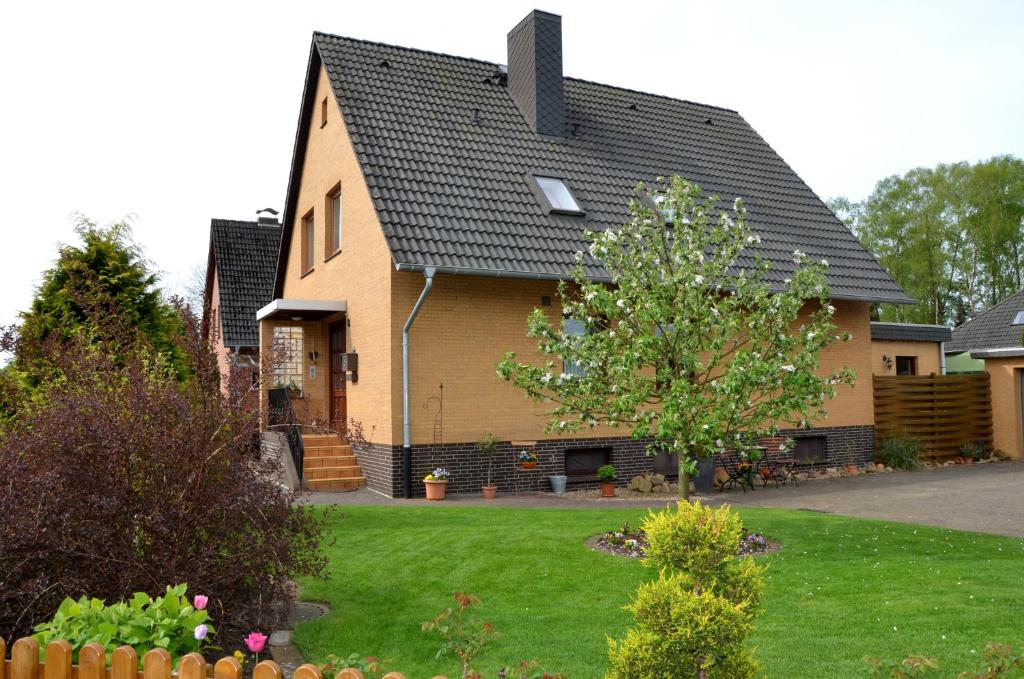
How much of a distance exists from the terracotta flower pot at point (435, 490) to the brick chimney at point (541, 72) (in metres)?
7.99

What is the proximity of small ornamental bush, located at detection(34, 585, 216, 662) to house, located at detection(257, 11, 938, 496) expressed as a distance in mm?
8745

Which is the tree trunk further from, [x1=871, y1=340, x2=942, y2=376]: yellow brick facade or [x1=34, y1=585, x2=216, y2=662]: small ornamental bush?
[x1=871, y1=340, x2=942, y2=376]: yellow brick facade

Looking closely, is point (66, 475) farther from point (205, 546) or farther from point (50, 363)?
point (50, 363)

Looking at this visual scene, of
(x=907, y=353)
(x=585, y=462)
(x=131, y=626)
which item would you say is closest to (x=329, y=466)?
(x=585, y=462)

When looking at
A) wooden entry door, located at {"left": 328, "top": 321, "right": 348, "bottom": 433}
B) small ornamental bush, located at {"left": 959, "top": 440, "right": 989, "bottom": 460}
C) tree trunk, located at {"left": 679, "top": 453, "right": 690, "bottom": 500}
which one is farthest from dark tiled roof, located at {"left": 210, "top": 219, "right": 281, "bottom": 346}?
small ornamental bush, located at {"left": 959, "top": 440, "right": 989, "bottom": 460}

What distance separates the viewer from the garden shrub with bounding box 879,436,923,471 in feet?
59.7

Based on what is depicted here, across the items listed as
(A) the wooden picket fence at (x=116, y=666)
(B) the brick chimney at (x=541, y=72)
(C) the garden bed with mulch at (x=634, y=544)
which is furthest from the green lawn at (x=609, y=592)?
(B) the brick chimney at (x=541, y=72)

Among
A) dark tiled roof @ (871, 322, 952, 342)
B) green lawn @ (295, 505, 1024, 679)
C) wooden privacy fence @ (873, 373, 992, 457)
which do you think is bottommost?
green lawn @ (295, 505, 1024, 679)

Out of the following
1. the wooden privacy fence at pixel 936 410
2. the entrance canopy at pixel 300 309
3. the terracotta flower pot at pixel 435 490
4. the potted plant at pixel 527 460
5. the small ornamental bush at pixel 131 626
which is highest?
the entrance canopy at pixel 300 309

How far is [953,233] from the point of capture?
44000 millimetres

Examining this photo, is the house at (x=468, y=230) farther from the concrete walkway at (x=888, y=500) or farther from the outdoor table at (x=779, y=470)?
the outdoor table at (x=779, y=470)

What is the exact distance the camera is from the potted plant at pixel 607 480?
47.0 feet

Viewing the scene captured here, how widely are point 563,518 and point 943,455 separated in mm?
12892

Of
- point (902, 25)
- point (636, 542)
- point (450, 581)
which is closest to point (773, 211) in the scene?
point (902, 25)
